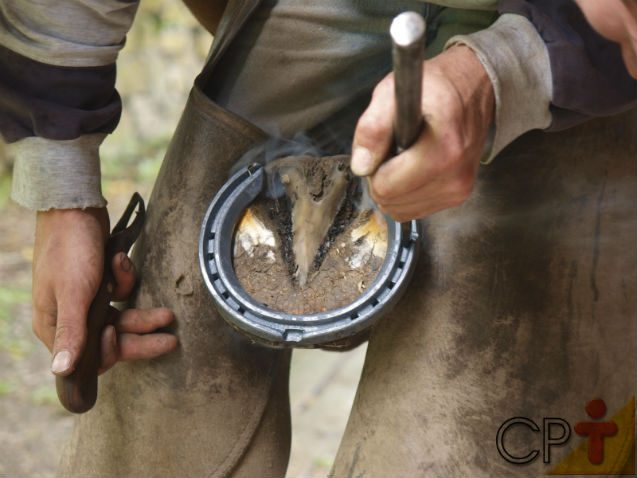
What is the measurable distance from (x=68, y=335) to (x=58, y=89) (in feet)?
1.05

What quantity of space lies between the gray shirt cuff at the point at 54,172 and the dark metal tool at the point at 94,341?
0.25ft

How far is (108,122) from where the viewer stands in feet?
4.26

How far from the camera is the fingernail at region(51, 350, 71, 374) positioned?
1.17 m

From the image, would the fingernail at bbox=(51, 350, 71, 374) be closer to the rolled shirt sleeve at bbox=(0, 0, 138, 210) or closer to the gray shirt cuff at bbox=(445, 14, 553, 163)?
the rolled shirt sleeve at bbox=(0, 0, 138, 210)

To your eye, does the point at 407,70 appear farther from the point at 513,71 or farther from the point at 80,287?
the point at 80,287

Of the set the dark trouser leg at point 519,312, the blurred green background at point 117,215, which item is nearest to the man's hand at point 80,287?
the dark trouser leg at point 519,312

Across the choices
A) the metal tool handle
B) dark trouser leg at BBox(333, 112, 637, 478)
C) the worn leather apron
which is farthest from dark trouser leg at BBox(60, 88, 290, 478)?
the metal tool handle

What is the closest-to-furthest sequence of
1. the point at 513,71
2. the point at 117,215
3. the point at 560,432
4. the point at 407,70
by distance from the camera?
the point at 407,70 → the point at 513,71 → the point at 560,432 → the point at 117,215

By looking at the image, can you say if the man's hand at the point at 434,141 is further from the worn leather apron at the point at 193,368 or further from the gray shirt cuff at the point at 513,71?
the worn leather apron at the point at 193,368

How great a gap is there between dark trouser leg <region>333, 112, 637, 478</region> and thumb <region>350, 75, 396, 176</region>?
11.5 inches

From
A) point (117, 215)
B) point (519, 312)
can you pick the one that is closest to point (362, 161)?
point (519, 312)

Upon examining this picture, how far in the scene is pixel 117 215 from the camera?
9.75 ft

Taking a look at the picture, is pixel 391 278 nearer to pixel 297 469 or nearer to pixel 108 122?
pixel 108 122

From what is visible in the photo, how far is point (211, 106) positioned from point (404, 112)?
1.72 ft
